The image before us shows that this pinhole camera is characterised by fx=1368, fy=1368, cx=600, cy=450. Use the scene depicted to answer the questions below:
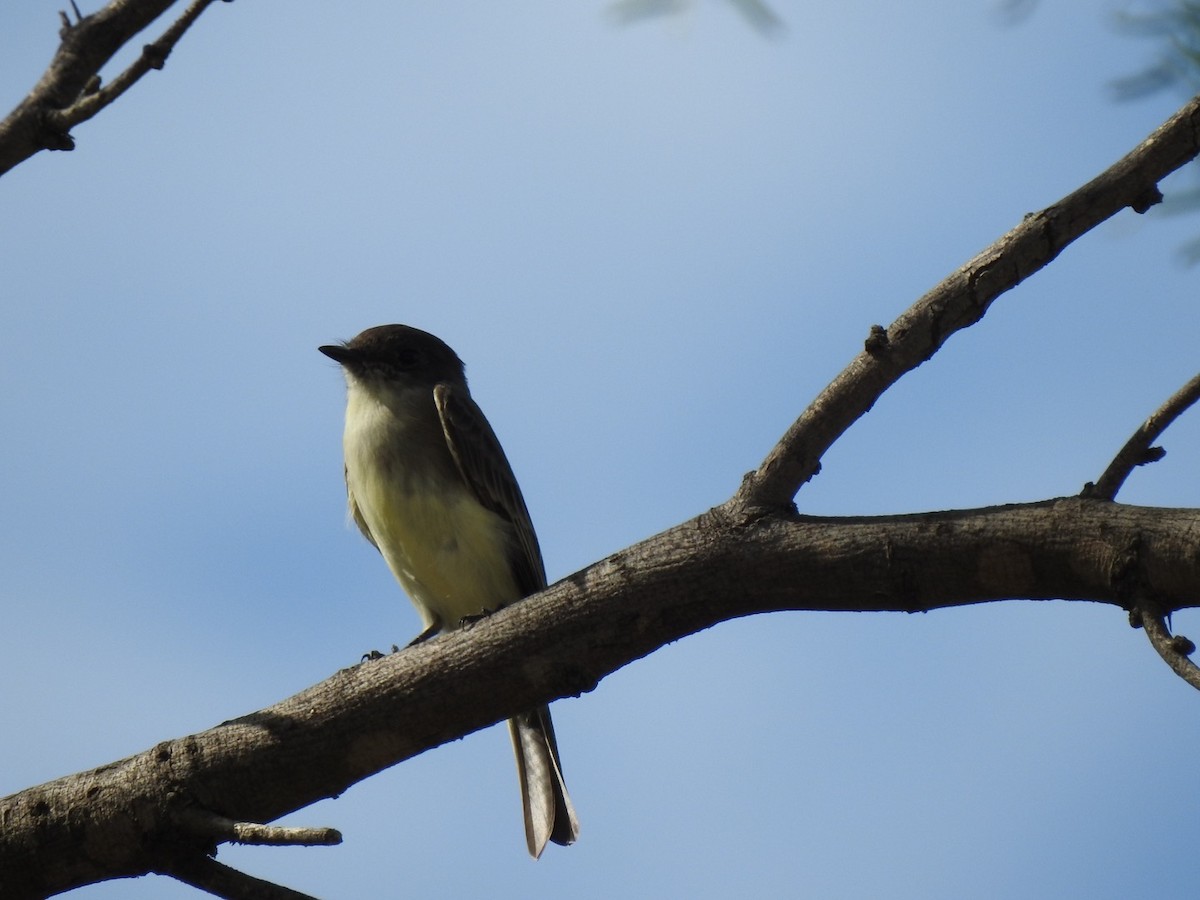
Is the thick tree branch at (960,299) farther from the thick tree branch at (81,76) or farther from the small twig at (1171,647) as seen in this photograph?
the thick tree branch at (81,76)

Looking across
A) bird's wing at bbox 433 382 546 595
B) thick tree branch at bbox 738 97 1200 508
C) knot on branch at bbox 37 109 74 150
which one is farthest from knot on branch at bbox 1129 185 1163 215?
bird's wing at bbox 433 382 546 595

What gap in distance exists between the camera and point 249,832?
3.46 meters

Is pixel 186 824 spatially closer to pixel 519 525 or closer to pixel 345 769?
pixel 345 769

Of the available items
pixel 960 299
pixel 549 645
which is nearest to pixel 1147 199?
pixel 960 299

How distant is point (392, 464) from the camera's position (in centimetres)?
687

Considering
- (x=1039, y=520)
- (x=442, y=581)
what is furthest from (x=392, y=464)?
(x=1039, y=520)

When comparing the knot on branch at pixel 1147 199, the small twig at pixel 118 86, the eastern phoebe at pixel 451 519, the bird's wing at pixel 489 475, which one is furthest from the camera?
the bird's wing at pixel 489 475

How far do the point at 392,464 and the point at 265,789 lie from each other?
3.00m

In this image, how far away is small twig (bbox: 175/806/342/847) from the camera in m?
3.11

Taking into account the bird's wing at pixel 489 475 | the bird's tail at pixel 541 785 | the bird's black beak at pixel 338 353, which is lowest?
the bird's tail at pixel 541 785

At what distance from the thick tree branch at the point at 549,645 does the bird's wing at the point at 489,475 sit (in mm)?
2907

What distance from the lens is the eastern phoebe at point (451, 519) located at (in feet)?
21.5

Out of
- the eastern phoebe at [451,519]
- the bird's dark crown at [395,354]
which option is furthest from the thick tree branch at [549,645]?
the bird's dark crown at [395,354]

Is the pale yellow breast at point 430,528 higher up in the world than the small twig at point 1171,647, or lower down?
higher up
